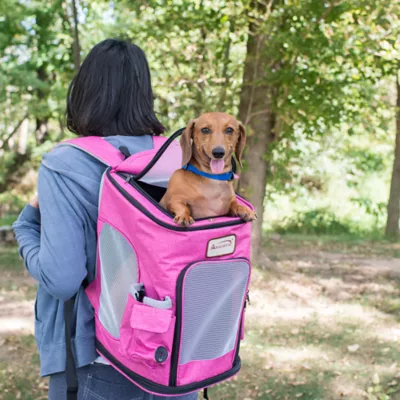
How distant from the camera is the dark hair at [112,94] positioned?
191 cm

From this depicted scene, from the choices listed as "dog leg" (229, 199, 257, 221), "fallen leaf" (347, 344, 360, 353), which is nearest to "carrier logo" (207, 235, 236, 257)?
"dog leg" (229, 199, 257, 221)

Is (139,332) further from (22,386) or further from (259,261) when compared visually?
(259,261)

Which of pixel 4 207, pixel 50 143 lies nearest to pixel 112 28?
pixel 50 143

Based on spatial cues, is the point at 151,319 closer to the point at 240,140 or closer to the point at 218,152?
the point at 218,152

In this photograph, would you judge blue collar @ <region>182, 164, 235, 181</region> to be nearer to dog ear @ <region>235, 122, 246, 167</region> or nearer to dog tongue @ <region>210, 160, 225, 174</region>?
dog tongue @ <region>210, 160, 225, 174</region>

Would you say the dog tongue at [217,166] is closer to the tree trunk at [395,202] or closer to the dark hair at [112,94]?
the dark hair at [112,94]

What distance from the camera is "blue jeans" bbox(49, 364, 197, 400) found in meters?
1.79

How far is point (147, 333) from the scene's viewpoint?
1.63 meters

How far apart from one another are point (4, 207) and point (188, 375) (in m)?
Answer: 14.6

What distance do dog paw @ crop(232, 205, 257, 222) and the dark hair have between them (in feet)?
1.32

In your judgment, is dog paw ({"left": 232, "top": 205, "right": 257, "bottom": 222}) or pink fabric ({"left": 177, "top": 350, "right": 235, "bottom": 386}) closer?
pink fabric ({"left": 177, "top": 350, "right": 235, "bottom": 386})

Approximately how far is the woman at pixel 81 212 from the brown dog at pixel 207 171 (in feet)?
0.47

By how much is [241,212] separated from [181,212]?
0.82ft

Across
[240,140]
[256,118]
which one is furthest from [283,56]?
[240,140]
